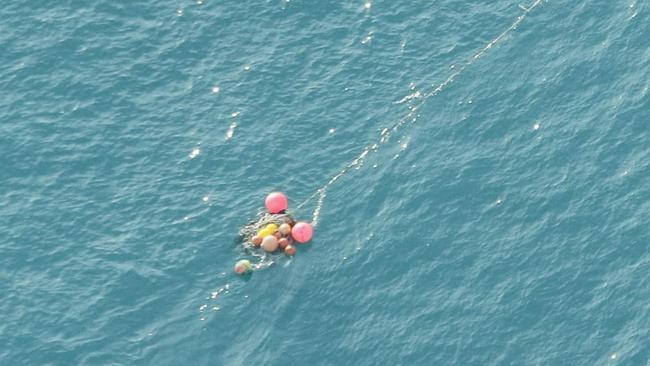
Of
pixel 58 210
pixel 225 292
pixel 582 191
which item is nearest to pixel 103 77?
pixel 58 210

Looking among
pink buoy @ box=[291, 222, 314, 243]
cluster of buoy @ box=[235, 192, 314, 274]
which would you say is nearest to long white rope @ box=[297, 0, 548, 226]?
pink buoy @ box=[291, 222, 314, 243]

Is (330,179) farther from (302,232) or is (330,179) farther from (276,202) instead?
(302,232)

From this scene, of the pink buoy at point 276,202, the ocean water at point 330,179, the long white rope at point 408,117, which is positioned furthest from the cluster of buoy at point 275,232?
Result: the long white rope at point 408,117

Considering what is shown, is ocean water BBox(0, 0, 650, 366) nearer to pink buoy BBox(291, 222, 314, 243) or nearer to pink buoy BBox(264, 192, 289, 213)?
pink buoy BBox(291, 222, 314, 243)

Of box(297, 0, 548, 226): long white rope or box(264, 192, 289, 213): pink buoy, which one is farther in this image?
box(297, 0, 548, 226): long white rope

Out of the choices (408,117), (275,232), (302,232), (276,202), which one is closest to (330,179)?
(276,202)

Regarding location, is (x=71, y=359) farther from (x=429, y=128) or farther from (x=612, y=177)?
(x=612, y=177)
